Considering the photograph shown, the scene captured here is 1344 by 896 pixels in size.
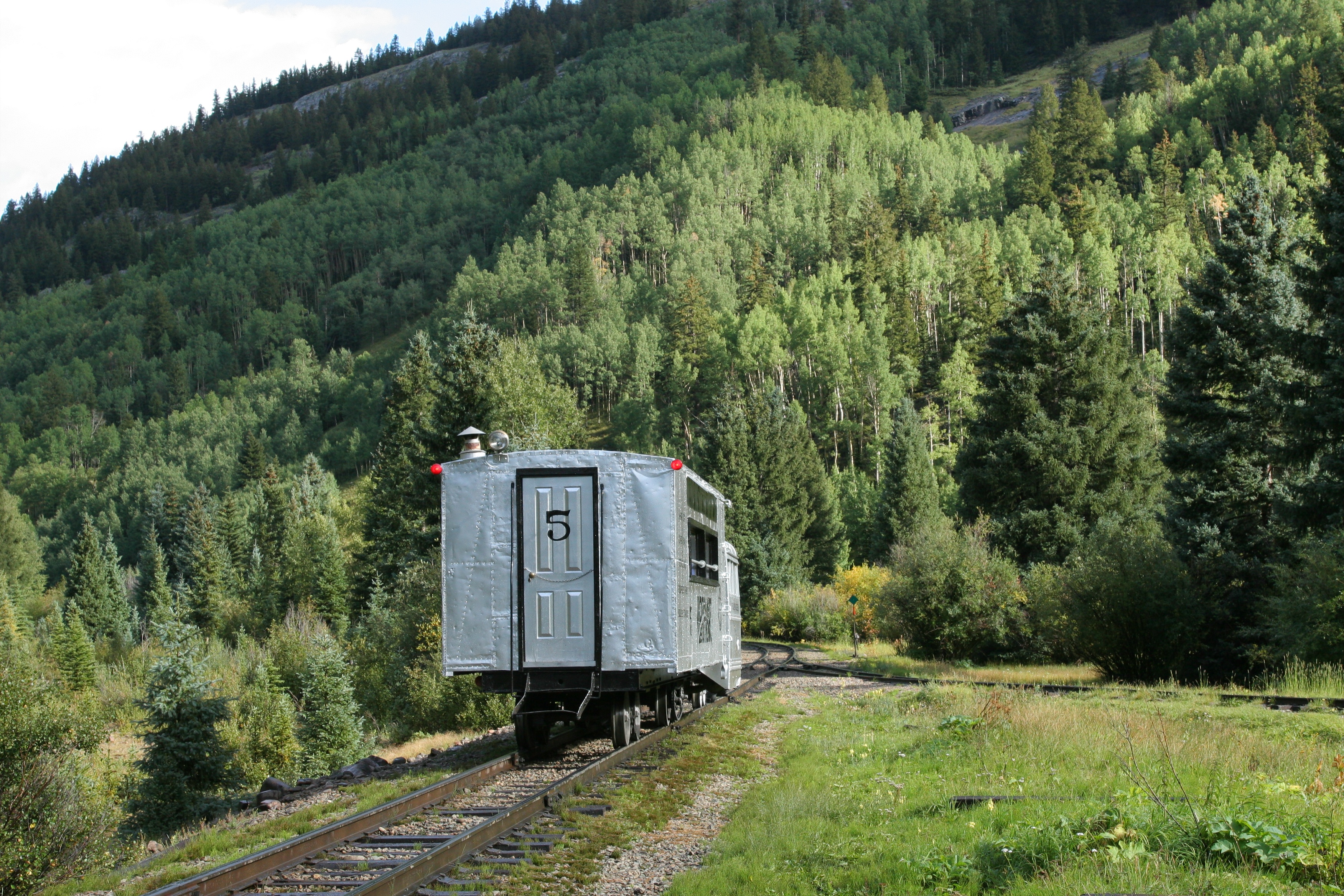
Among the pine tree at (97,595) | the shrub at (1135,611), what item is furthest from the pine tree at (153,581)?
the shrub at (1135,611)

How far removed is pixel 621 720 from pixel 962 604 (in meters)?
20.0

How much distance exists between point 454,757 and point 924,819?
26.0ft

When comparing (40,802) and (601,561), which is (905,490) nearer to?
(601,561)

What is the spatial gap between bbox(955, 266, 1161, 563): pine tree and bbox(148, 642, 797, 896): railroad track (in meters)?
31.7

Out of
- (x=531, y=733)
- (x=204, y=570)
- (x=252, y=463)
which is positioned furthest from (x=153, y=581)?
(x=531, y=733)

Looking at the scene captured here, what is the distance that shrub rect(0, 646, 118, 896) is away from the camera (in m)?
9.31

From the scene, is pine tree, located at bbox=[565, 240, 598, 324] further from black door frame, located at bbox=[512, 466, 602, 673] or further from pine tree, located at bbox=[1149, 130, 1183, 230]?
black door frame, located at bbox=[512, 466, 602, 673]

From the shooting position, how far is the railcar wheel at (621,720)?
13633 millimetres

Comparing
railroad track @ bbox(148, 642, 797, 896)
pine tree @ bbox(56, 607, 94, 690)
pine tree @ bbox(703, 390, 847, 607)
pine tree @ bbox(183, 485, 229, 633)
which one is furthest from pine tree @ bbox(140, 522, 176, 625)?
railroad track @ bbox(148, 642, 797, 896)

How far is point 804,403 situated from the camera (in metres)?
101

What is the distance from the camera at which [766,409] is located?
70062mm

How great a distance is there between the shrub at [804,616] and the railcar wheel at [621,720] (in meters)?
33.0

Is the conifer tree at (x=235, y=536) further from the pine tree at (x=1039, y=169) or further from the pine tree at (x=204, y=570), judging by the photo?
the pine tree at (x=1039, y=169)

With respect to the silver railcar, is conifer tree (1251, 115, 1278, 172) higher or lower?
higher
